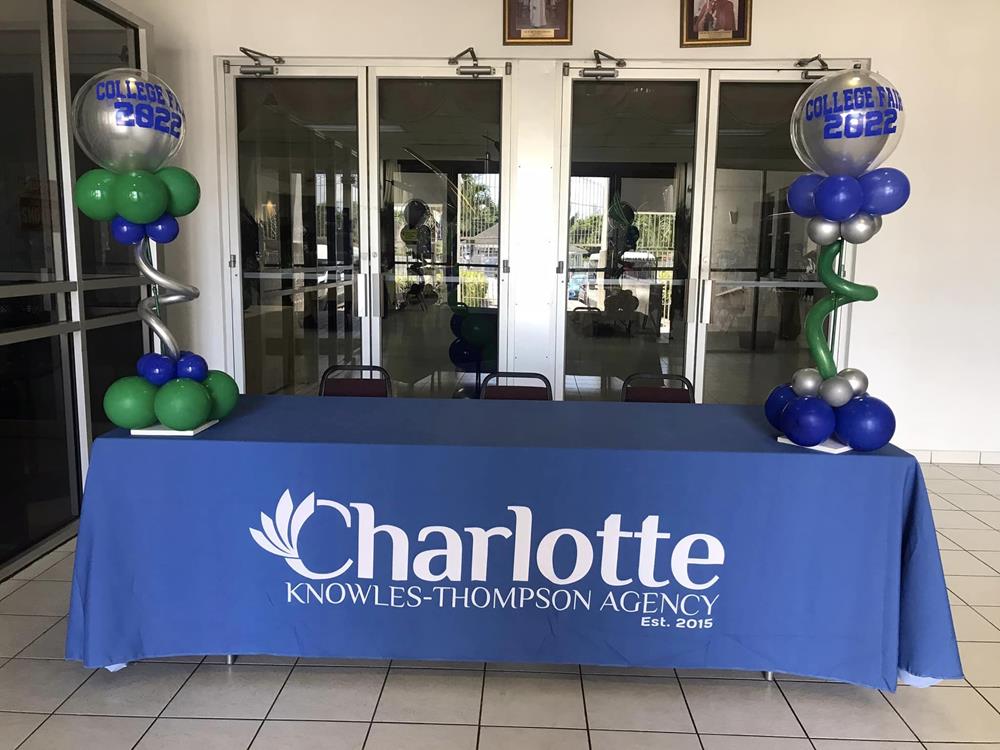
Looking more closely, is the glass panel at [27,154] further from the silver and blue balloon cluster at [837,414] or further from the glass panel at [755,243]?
the glass panel at [755,243]

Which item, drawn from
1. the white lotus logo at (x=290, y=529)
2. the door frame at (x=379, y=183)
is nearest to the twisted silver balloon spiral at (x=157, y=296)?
the white lotus logo at (x=290, y=529)

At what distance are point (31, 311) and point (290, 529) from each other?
6.82 feet

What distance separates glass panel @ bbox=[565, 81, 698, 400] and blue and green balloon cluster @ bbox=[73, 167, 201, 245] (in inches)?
122

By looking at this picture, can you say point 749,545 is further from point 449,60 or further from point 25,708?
point 449,60

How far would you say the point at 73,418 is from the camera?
12.8 feet

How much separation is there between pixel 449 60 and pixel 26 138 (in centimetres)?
255

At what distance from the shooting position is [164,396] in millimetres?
2447

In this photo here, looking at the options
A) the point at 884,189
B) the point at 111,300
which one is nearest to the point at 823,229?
the point at 884,189

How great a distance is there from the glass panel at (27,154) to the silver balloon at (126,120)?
1.26 metres

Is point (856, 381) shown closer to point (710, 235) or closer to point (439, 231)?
point (710, 235)

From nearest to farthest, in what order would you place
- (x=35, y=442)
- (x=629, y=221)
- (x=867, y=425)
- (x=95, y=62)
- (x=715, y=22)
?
(x=867, y=425), (x=35, y=442), (x=95, y=62), (x=715, y=22), (x=629, y=221)

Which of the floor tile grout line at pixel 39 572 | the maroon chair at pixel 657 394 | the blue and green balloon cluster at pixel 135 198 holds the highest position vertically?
the blue and green balloon cluster at pixel 135 198

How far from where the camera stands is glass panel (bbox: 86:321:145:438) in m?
4.12

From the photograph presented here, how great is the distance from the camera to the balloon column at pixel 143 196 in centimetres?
246
